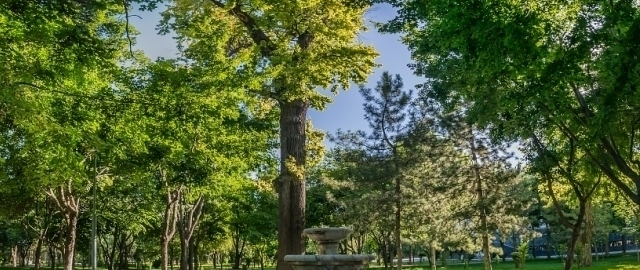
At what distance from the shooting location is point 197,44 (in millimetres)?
14328

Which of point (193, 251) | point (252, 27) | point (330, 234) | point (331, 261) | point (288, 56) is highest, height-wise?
point (252, 27)

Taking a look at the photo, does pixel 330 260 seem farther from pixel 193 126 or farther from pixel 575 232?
pixel 575 232

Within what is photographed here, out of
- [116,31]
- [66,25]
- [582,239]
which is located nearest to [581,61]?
[66,25]

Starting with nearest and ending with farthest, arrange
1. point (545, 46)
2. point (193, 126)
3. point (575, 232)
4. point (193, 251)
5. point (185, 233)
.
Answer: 1. point (545, 46)
2. point (193, 126)
3. point (575, 232)
4. point (185, 233)
5. point (193, 251)

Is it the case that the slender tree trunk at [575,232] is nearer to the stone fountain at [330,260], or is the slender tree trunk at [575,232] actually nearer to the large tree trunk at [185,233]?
the stone fountain at [330,260]

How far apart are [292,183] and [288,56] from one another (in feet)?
9.42

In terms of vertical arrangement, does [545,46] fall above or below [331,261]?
above

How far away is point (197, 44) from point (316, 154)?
7.87 metres

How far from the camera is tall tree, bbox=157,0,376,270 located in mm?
12328

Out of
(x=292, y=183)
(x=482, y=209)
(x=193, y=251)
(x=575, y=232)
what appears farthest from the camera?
(x=193, y=251)

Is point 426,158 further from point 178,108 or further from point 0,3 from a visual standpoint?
point 0,3

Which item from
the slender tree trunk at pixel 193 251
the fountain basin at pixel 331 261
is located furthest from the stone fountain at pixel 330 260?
the slender tree trunk at pixel 193 251

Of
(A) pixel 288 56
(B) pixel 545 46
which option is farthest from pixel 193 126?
(B) pixel 545 46

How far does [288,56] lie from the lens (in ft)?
40.3
